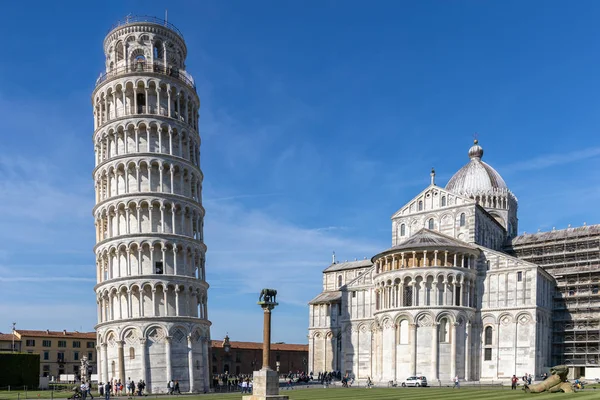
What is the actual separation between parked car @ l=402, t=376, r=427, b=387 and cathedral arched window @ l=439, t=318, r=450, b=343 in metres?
5.94

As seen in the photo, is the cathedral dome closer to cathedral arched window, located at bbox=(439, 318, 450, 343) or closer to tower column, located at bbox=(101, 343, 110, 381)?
cathedral arched window, located at bbox=(439, 318, 450, 343)

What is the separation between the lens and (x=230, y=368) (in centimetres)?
11269

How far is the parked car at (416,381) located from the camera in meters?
58.3

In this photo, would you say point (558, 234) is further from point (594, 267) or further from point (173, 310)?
point (173, 310)

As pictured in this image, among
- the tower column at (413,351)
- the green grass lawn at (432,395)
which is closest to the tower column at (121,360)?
the green grass lawn at (432,395)

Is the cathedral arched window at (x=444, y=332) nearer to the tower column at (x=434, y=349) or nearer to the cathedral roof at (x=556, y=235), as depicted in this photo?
the tower column at (x=434, y=349)

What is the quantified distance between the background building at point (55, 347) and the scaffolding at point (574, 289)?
75.6 meters

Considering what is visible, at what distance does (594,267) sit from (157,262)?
161ft

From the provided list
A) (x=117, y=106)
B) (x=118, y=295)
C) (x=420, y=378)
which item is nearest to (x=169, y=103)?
(x=117, y=106)

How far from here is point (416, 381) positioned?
2309 inches

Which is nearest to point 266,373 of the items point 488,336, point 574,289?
point 488,336

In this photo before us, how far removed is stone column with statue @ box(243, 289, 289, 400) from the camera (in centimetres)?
2966

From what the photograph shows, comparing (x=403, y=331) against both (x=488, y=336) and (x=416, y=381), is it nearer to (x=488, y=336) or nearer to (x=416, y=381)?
(x=416, y=381)

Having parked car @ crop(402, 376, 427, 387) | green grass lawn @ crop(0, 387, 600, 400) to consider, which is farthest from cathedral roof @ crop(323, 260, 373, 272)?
green grass lawn @ crop(0, 387, 600, 400)
